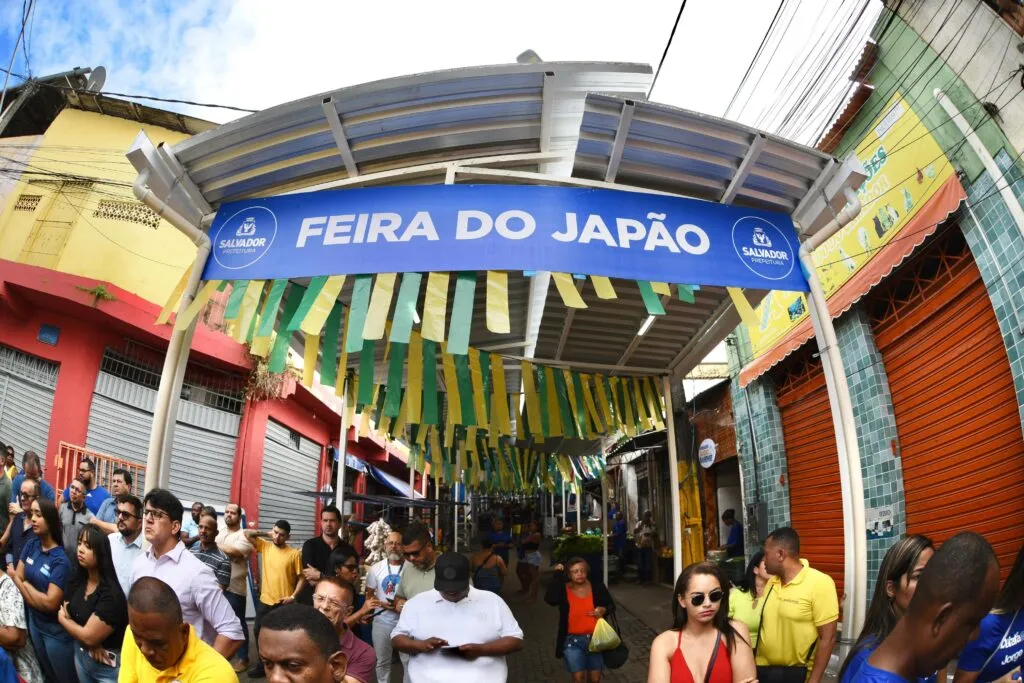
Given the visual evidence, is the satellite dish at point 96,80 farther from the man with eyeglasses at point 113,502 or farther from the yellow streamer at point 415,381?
the yellow streamer at point 415,381

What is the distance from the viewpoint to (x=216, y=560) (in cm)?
705

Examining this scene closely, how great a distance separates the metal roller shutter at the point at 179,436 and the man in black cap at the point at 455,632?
8.03 metres

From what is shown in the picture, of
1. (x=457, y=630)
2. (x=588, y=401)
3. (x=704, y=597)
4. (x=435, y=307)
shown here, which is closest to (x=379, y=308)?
(x=435, y=307)

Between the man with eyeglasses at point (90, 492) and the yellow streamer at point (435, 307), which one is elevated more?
the yellow streamer at point (435, 307)

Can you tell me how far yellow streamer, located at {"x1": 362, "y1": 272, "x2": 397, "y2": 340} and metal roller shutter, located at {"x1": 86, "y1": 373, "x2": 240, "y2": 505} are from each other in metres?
7.63

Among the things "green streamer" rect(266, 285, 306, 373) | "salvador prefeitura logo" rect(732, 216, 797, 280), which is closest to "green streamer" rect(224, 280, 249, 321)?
"green streamer" rect(266, 285, 306, 373)

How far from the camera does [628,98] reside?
4746 mm

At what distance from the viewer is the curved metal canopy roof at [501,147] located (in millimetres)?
4777

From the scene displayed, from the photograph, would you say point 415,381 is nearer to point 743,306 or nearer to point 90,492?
point 743,306

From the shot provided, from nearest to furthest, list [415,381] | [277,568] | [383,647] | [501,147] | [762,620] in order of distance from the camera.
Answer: [762,620], [501,147], [415,381], [383,647], [277,568]

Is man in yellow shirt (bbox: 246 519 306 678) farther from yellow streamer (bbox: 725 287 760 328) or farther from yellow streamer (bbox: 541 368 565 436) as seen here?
yellow streamer (bbox: 725 287 760 328)

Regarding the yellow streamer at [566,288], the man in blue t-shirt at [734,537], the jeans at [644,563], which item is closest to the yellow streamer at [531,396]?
the yellow streamer at [566,288]

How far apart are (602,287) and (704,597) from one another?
6.77 ft

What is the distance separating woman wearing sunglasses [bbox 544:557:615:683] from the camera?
241 inches
